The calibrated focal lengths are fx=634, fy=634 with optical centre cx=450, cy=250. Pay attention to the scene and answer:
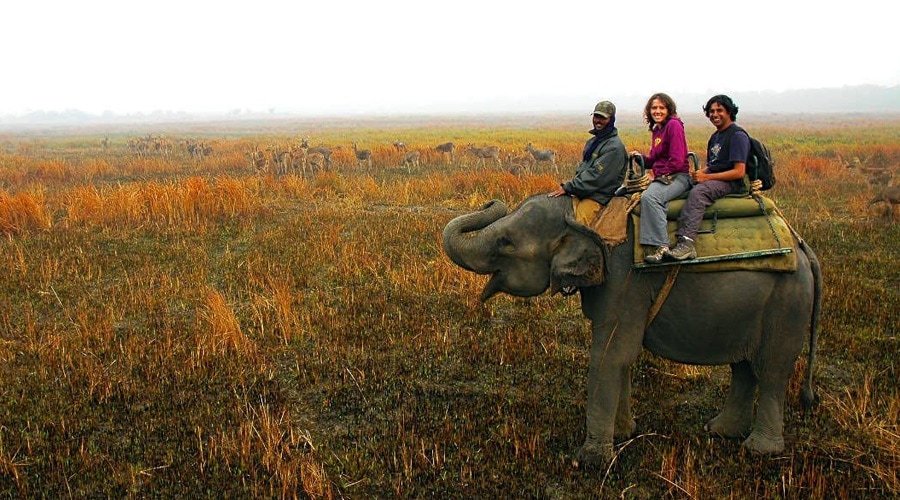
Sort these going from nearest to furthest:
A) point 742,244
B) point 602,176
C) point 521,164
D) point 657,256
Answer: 1. point 657,256
2. point 742,244
3. point 602,176
4. point 521,164

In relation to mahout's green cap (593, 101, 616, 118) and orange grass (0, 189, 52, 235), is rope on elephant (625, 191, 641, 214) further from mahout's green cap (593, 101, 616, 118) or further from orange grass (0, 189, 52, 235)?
orange grass (0, 189, 52, 235)

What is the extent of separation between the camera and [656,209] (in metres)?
3.89

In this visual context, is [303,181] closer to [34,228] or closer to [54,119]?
[34,228]

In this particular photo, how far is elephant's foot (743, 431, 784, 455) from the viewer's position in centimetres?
425

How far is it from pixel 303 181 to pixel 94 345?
36.7 feet

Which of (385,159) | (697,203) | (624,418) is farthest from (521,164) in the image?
(697,203)

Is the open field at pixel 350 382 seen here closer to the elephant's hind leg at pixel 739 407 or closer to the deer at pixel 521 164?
the elephant's hind leg at pixel 739 407

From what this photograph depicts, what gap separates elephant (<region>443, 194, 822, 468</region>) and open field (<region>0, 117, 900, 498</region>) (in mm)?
672

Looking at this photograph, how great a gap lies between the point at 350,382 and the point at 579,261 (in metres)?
2.63

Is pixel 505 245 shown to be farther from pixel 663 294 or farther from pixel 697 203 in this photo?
pixel 697 203

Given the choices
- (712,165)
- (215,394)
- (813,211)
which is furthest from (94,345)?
(813,211)

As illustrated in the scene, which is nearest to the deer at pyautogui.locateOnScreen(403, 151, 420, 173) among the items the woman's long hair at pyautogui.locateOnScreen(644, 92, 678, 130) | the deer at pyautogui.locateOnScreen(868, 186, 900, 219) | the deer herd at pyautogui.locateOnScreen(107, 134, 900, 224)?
the deer herd at pyautogui.locateOnScreen(107, 134, 900, 224)

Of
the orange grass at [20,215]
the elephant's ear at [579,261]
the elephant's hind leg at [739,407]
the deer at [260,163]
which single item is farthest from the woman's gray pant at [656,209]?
the deer at [260,163]

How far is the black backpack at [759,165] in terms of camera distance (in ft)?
13.8
